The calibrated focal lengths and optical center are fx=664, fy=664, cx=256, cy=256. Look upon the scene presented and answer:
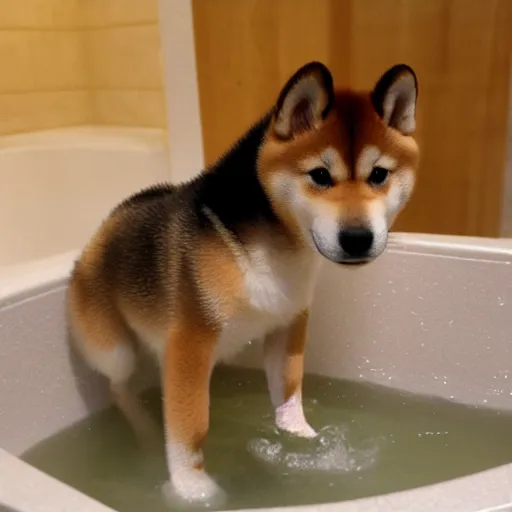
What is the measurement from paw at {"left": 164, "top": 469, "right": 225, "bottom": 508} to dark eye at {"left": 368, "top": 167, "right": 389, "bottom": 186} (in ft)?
1.15

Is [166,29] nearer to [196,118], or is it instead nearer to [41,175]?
[196,118]

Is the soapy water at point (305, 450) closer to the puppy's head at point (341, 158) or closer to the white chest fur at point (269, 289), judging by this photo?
the white chest fur at point (269, 289)

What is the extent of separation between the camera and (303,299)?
70cm

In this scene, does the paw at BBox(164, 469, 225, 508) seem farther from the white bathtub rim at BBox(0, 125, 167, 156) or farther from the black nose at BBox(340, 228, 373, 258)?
the white bathtub rim at BBox(0, 125, 167, 156)

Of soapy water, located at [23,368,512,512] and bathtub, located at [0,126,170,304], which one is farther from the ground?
bathtub, located at [0,126,170,304]

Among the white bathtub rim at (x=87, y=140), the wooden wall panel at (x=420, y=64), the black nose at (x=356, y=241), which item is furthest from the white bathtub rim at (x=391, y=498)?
the white bathtub rim at (x=87, y=140)

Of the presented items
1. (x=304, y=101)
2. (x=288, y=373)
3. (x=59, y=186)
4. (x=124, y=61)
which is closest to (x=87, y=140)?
(x=59, y=186)

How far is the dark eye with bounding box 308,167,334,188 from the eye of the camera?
58 cm

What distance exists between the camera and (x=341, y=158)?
0.58 metres

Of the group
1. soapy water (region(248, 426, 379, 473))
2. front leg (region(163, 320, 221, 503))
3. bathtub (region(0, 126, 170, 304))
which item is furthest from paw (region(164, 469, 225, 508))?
bathtub (region(0, 126, 170, 304))

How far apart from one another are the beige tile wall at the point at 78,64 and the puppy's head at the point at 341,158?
0.96 m

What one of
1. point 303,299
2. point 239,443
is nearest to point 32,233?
point 239,443

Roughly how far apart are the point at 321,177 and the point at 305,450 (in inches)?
14.5

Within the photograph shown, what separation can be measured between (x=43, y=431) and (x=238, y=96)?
0.61 meters
